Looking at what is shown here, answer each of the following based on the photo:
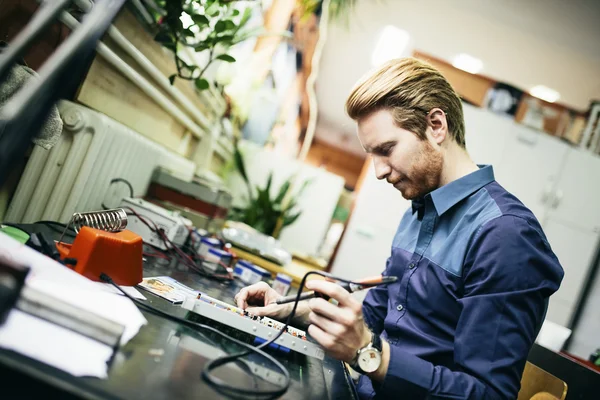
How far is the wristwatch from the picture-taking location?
676mm

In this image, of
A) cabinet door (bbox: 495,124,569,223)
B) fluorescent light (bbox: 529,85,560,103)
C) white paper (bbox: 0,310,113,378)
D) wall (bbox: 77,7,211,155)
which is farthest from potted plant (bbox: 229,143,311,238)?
fluorescent light (bbox: 529,85,560,103)

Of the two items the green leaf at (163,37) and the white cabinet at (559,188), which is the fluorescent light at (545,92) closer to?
the white cabinet at (559,188)

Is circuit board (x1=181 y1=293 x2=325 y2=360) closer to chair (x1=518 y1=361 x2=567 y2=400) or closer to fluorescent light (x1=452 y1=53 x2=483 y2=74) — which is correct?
chair (x1=518 y1=361 x2=567 y2=400)

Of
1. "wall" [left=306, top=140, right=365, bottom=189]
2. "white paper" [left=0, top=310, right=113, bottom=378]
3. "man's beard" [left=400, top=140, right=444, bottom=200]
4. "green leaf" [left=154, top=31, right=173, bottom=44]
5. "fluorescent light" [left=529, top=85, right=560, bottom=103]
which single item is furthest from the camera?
"wall" [left=306, top=140, right=365, bottom=189]

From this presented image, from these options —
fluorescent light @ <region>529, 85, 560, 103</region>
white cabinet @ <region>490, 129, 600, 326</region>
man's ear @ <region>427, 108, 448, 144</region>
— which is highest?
fluorescent light @ <region>529, 85, 560, 103</region>

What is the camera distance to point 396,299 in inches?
39.2

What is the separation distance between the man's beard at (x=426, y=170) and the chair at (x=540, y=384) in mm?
630

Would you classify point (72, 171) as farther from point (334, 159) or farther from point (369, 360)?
point (334, 159)

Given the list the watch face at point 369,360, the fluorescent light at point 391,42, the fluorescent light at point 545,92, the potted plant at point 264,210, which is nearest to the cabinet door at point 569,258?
the fluorescent light at point 391,42

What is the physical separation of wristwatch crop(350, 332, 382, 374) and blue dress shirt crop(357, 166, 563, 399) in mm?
32

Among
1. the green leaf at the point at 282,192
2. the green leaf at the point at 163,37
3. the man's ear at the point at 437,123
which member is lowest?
the green leaf at the point at 282,192

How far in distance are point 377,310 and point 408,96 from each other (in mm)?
646

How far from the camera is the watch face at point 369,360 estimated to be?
68 cm

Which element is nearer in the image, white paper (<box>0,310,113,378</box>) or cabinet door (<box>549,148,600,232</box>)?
white paper (<box>0,310,113,378</box>)
